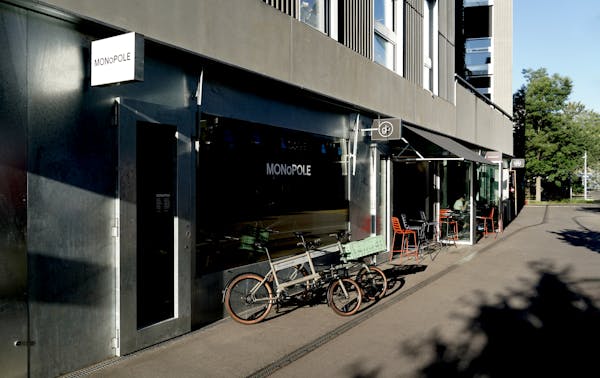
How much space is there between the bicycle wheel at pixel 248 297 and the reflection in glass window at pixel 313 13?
15.4ft

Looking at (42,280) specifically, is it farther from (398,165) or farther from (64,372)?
(398,165)

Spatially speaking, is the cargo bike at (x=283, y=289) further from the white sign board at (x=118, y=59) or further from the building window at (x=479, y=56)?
the building window at (x=479, y=56)

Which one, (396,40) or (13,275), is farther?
(396,40)

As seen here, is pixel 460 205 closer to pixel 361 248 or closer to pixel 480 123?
pixel 480 123

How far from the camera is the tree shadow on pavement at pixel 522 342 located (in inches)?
190

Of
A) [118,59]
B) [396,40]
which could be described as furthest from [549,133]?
[118,59]

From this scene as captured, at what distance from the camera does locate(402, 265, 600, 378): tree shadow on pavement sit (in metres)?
4.82

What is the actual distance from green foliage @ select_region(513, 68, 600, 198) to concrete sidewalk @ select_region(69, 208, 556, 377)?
4217 cm

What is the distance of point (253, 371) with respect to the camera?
4.79 m

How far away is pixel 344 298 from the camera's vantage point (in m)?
6.93

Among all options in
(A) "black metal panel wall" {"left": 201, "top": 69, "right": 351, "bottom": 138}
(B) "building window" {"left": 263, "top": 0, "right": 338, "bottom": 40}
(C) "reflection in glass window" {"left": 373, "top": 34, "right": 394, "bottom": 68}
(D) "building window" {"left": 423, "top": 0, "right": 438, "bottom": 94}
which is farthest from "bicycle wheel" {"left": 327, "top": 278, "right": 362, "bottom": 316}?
(D) "building window" {"left": 423, "top": 0, "right": 438, "bottom": 94}

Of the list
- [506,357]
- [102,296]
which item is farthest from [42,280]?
[506,357]

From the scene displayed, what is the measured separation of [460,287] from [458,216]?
774 cm

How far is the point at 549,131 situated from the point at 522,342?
145 feet
